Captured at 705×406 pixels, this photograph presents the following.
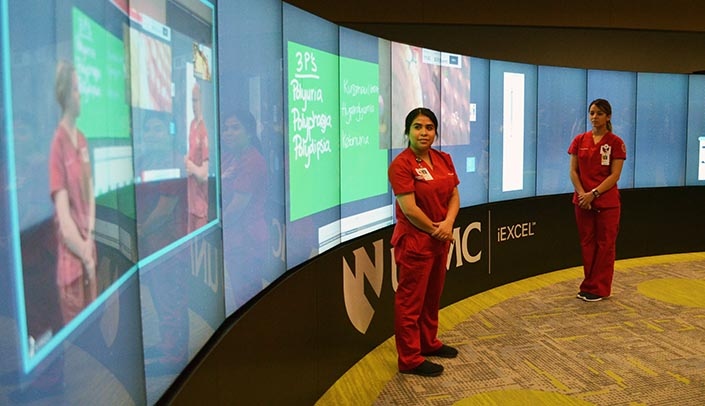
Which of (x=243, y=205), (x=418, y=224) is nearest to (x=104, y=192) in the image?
(x=243, y=205)

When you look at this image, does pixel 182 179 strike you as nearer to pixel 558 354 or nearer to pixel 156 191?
pixel 156 191

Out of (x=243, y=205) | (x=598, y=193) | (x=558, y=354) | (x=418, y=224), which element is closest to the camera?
(x=243, y=205)

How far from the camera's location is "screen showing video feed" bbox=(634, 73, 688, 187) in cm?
686

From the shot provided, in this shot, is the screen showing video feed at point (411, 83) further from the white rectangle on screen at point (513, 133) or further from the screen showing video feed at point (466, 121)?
the white rectangle on screen at point (513, 133)

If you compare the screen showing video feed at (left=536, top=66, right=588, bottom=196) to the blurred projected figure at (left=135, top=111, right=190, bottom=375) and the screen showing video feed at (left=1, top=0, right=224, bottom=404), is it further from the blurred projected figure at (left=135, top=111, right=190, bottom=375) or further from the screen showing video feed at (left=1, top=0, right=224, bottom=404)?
the blurred projected figure at (left=135, top=111, right=190, bottom=375)

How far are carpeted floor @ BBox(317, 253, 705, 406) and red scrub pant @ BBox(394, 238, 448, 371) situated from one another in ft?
0.48

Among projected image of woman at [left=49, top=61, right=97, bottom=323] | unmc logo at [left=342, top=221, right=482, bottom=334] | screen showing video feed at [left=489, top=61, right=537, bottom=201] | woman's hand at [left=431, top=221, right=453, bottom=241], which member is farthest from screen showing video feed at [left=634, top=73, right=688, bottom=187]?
projected image of woman at [left=49, top=61, right=97, bottom=323]

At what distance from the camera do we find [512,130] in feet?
19.4

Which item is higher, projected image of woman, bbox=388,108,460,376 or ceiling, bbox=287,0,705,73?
ceiling, bbox=287,0,705,73

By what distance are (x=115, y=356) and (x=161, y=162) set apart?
50 cm

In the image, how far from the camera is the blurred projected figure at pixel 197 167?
172 centimetres

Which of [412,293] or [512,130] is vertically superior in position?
[512,130]

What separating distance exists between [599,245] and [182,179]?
4.14m

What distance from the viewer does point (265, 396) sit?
2383 mm
